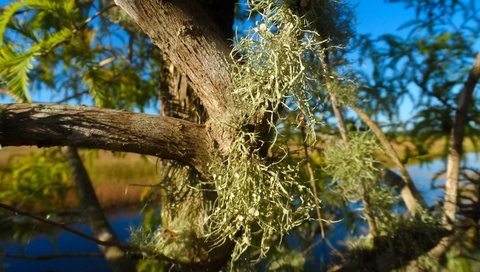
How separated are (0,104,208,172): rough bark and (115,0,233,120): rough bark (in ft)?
0.18

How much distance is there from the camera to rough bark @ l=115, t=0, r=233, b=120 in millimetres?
477

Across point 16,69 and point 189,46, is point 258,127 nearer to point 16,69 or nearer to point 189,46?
point 189,46

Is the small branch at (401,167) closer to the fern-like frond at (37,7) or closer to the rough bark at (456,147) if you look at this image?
the rough bark at (456,147)

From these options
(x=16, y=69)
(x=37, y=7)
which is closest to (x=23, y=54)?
(x=16, y=69)

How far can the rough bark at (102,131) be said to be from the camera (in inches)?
16.2

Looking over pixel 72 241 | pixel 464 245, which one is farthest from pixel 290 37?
pixel 72 241

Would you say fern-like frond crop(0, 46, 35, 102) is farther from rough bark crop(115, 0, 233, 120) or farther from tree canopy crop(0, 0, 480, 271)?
rough bark crop(115, 0, 233, 120)

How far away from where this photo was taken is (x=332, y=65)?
0.68m

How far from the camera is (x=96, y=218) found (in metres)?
1.28

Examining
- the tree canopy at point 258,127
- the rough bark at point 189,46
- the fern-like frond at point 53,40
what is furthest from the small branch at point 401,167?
the fern-like frond at point 53,40

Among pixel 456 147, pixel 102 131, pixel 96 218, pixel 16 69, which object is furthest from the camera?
pixel 96 218

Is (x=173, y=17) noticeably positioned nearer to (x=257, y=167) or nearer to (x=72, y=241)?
(x=257, y=167)

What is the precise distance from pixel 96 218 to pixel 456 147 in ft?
3.77

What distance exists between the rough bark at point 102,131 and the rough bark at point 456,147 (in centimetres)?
75
